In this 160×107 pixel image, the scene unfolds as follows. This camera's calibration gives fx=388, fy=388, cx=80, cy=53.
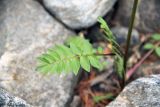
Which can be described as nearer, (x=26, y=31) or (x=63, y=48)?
(x=63, y=48)

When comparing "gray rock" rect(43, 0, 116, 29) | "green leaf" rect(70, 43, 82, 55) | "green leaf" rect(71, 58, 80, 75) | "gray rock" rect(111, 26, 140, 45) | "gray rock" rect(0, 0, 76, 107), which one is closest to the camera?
"green leaf" rect(71, 58, 80, 75)

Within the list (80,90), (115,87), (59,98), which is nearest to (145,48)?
(115,87)

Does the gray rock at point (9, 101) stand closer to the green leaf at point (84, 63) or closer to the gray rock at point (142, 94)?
the green leaf at point (84, 63)

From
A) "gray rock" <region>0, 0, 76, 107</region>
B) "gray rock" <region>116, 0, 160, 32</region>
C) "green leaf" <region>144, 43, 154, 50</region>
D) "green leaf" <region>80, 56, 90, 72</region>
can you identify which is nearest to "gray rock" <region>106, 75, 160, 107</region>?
"green leaf" <region>80, 56, 90, 72</region>

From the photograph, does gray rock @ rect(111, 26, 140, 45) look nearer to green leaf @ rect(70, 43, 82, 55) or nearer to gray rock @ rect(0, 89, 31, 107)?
green leaf @ rect(70, 43, 82, 55)

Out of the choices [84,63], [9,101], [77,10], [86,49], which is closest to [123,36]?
[77,10]

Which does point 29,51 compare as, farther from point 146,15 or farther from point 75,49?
point 146,15

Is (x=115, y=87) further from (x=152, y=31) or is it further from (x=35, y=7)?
(x=35, y=7)
